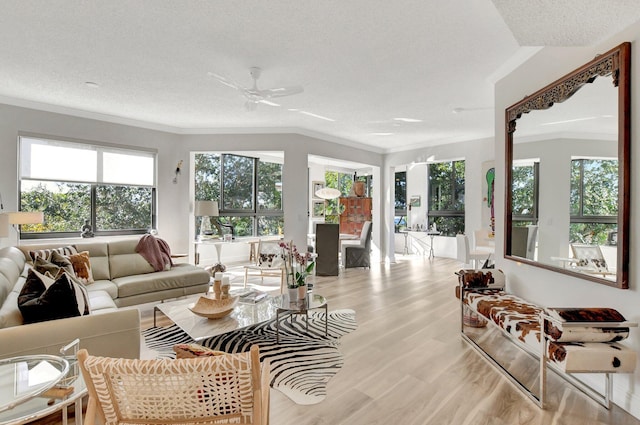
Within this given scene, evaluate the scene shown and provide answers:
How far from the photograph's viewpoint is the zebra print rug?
8.09ft

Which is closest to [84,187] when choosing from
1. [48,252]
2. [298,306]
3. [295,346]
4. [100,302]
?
[48,252]

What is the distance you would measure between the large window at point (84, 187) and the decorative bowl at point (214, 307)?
3.54 meters

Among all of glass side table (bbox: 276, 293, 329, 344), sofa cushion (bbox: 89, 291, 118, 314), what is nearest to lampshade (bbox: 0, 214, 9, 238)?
sofa cushion (bbox: 89, 291, 118, 314)

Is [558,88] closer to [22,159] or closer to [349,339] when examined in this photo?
[349,339]

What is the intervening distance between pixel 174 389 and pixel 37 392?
0.86 metres

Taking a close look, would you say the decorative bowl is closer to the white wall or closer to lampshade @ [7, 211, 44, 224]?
lampshade @ [7, 211, 44, 224]

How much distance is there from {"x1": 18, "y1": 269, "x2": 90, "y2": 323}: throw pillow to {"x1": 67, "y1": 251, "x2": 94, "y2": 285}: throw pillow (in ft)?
5.40

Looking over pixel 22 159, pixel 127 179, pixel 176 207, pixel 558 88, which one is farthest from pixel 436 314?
pixel 22 159

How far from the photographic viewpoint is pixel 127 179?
226 inches

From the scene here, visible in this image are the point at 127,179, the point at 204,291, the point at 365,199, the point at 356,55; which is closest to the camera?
the point at 356,55

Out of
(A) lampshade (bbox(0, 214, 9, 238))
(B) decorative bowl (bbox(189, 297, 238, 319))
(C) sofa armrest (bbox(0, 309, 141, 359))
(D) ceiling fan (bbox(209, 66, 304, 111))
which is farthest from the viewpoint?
(A) lampshade (bbox(0, 214, 9, 238))

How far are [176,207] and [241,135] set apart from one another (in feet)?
6.08

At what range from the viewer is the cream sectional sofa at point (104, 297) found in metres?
1.97

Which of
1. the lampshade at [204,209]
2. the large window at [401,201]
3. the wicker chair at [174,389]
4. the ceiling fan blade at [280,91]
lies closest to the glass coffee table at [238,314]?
the wicker chair at [174,389]
